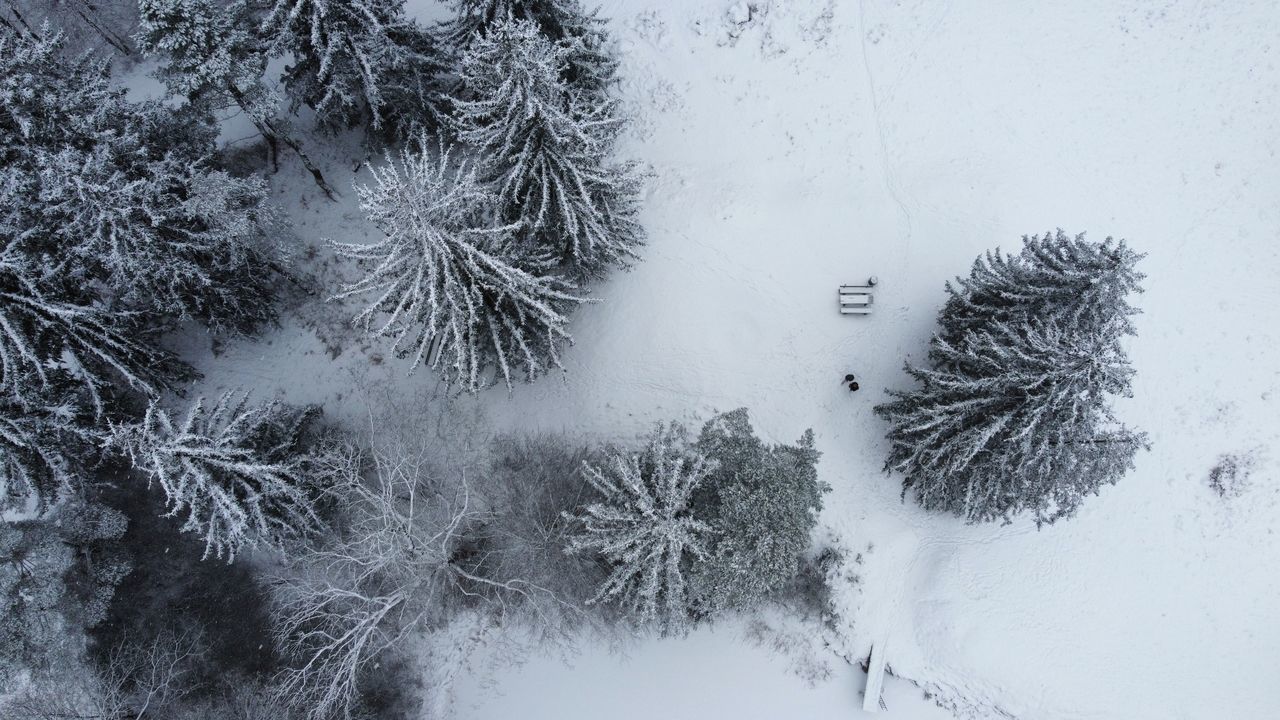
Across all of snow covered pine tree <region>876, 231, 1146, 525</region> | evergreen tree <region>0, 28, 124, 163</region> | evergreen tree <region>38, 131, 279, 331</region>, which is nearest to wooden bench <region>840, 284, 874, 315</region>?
snow covered pine tree <region>876, 231, 1146, 525</region>

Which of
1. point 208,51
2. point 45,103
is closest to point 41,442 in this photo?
point 45,103

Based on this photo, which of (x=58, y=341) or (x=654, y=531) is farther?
(x=58, y=341)

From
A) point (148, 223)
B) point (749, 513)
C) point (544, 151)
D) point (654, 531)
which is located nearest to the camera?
point (654, 531)

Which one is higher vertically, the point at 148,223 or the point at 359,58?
the point at 359,58

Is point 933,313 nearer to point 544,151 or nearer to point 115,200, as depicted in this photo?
point 544,151

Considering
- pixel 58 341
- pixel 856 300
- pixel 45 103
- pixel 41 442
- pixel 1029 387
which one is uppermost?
pixel 856 300

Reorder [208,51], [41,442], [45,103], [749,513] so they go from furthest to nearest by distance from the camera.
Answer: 1. [41,442]
2. [208,51]
3. [749,513]
4. [45,103]

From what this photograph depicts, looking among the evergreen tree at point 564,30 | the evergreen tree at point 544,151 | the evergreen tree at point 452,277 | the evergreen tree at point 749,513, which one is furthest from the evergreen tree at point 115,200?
the evergreen tree at point 749,513

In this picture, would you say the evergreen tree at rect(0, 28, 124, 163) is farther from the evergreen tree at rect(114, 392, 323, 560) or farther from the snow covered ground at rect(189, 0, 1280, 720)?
the snow covered ground at rect(189, 0, 1280, 720)

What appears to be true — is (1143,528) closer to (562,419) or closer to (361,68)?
(562,419)
